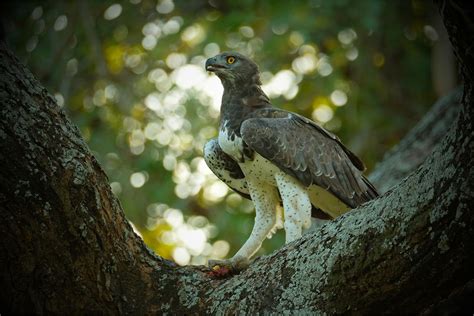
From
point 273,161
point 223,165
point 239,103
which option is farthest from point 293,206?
point 239,103

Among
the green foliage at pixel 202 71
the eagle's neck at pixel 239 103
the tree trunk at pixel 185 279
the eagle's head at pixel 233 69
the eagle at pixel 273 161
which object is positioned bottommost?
the tree trunk at pixel 185 279

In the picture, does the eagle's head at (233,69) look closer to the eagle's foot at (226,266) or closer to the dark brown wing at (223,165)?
the dark brown wing at (223,165)

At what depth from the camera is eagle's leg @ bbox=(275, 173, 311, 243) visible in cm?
470

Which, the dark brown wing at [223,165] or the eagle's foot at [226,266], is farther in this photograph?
the dark brown wing at [223,165]

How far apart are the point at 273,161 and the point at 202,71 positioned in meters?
4.07

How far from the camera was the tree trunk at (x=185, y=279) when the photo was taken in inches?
109

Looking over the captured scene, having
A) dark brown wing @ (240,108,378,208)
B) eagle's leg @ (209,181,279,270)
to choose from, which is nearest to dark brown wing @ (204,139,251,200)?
eagle's leg @ (209,181,279,270)

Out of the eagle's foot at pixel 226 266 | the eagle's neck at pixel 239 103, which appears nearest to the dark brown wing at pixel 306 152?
the eagle's neck at pixel 239 103

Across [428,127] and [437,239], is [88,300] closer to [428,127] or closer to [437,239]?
[437,239]

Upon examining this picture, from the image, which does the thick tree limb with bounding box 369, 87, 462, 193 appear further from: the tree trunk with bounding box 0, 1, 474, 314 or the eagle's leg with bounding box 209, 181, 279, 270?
the tree trunk with bounding box 0, 1, 474, 314

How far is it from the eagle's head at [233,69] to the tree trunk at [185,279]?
7.06 feet

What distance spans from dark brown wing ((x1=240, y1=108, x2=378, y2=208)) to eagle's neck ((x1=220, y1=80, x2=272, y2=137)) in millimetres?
130

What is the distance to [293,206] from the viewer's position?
15.6 feet

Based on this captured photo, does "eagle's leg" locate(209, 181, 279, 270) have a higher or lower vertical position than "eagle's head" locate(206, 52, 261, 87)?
lower
